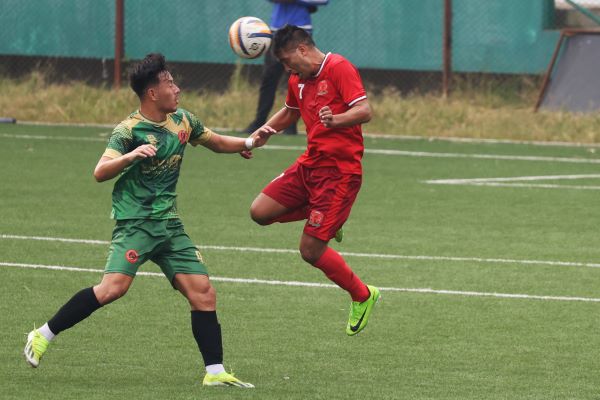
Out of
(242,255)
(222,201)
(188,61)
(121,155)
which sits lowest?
(188,61)

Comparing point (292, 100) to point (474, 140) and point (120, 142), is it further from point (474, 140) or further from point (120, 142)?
point (474, 140)

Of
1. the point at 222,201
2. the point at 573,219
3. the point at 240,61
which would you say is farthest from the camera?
the point at 240,61

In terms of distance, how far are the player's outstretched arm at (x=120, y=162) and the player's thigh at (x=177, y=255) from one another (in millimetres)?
507

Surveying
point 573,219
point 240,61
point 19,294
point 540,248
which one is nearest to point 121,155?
point 19,294

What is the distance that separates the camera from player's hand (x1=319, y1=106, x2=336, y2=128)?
8.93m

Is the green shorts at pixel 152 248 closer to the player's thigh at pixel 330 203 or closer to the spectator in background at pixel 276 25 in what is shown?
the player's thigh at pixel 330 203

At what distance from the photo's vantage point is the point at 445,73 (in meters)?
23.8

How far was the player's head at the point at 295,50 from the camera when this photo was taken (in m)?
9.38

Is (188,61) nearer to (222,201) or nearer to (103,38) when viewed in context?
(103,38)

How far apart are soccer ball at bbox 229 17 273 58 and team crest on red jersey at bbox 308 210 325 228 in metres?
1.78

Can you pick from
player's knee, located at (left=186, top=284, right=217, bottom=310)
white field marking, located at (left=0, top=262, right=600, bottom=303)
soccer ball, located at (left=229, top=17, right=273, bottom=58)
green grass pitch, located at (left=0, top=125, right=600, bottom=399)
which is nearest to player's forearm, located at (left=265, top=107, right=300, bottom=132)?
soccer ball, located at (left=229, top=17, right=273, bottom=58)

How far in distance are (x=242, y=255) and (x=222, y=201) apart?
3354mm

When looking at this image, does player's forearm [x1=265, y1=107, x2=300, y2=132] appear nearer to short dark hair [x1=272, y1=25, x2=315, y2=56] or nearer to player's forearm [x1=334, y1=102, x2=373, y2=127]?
short dark hair [x1=272, y1=25, x2=315, y2=56]

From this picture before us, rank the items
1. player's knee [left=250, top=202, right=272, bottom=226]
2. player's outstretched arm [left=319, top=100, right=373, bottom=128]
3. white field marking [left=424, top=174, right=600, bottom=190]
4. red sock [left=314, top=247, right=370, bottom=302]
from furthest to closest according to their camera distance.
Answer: white field marking [left=424, top=174, right=600, bottom=190] < player's knee [left=250, top=202, right=272, bottom=226] < red sock [left=314, top=247, right=370, bottom=302] < player's outstretched arm [left=319, top=100, right=373, bottom=128]
